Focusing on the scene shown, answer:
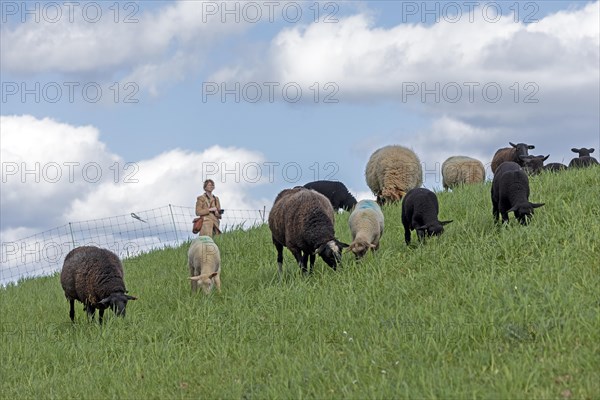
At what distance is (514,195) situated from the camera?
12719 mm

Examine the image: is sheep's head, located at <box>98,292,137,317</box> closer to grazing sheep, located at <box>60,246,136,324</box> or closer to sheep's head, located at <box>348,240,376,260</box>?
grazing sheep, located at <box>60,246,136,324</box>

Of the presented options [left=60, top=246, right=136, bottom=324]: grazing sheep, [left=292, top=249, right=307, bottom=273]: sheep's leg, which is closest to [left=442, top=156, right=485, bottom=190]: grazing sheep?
[left=292, top=249, right=307, bottom=273]: sheep's leg

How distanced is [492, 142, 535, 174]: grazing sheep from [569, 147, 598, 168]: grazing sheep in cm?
195

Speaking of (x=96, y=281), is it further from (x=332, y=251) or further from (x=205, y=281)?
(x=332, y=251)

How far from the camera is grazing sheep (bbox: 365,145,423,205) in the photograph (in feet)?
73.2

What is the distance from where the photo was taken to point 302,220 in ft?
42.2

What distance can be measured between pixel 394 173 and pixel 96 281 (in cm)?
1177

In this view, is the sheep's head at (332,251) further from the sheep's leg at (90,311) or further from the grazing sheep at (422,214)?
the sheep's leg at (90,311)

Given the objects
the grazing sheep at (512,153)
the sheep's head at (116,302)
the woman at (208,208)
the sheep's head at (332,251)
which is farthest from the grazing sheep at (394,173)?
the sheep's head at (116,302)

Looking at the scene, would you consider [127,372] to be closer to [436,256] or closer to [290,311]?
[290,311]

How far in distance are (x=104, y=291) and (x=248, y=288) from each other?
7.77 ft

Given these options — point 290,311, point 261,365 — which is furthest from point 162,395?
point 290,311

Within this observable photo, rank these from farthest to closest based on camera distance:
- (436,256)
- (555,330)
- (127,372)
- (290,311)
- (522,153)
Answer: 1. (522,153)
2. (436,256)
3. (290,311)
4. (127,372)
5. (555,330)

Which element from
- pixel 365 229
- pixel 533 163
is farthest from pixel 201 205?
pixel 533 163
